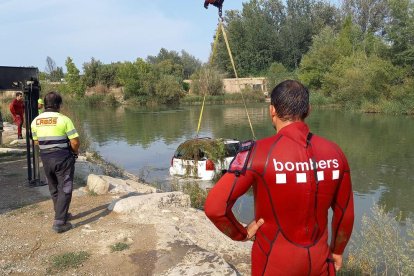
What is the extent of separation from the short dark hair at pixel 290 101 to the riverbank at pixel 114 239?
8.65ft

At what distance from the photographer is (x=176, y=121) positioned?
115 feet

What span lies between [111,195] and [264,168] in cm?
605

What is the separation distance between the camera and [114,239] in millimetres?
5578

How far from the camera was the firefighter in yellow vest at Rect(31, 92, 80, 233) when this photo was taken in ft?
19.0

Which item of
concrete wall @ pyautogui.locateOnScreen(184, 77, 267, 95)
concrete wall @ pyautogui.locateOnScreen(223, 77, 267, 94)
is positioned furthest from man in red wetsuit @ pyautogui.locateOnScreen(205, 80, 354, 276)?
concrete wall @ pyautogui.locateOnScreen(223, 77, 267, 94)

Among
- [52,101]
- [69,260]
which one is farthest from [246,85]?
[69,260]

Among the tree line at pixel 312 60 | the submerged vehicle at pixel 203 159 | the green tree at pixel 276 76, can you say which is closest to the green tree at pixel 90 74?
the tree line at pixel 312 60

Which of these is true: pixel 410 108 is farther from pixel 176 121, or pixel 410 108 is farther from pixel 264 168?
pixel 264 168

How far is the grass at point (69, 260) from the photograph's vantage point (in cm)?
485

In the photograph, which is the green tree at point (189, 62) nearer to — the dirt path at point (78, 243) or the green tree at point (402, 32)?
the green tree at point (402, 32)

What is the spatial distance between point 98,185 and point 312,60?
167 ft

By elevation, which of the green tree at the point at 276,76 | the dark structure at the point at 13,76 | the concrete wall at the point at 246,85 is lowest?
the dark structure at the point at 13,76

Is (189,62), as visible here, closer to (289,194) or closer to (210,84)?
(210,84)

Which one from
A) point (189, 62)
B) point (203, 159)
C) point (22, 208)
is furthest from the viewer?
point (189, 62)
